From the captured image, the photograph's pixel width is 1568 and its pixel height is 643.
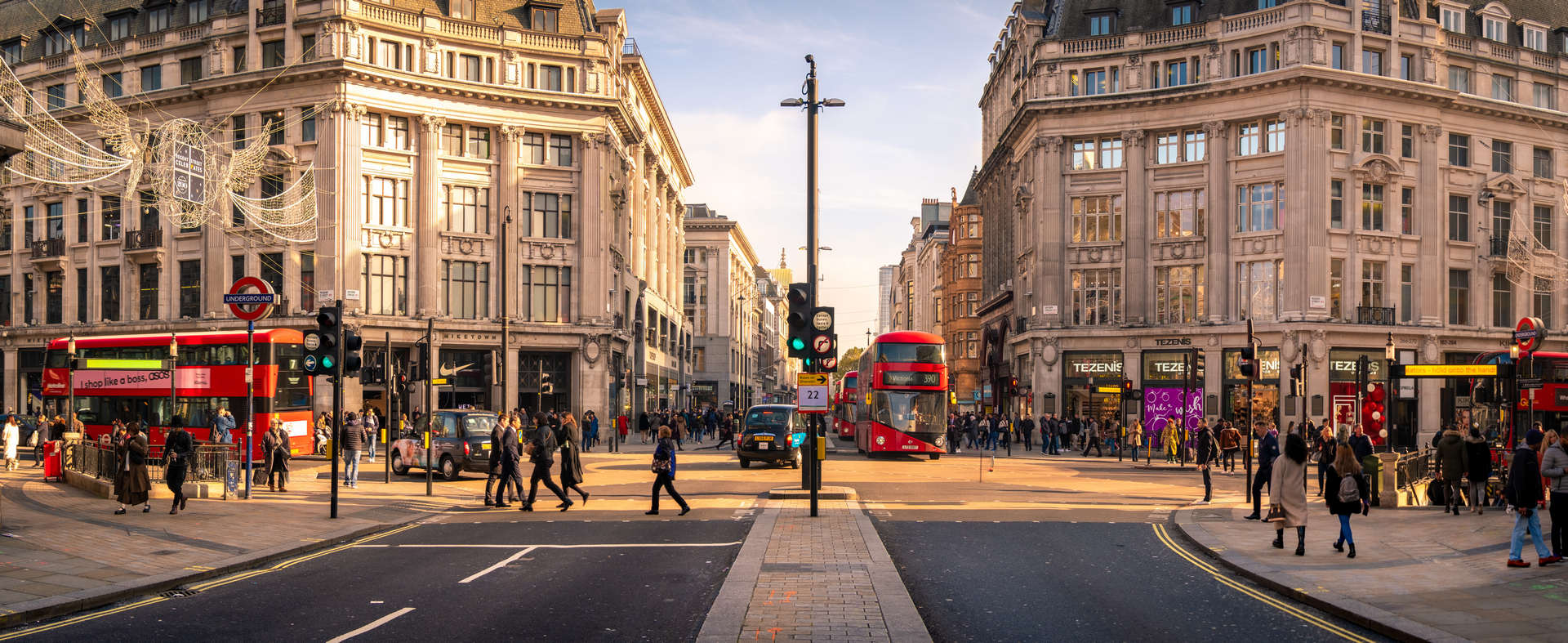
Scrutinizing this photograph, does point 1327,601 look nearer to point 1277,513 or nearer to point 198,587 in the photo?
point 1277,513

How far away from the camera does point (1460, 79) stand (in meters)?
53.0

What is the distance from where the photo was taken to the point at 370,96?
49.3m

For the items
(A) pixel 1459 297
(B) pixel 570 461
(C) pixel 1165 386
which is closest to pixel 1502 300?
(A) pixel 1459 297

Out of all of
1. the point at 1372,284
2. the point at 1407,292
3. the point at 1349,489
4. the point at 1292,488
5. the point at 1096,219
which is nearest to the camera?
the point at 1349,489

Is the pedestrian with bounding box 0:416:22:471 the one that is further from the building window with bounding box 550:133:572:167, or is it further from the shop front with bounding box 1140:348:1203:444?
the shop front with bounding box 1140:348:1203:444

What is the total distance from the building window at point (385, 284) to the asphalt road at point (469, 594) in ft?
116

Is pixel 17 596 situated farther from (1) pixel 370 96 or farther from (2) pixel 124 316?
(2) pixel 124 316

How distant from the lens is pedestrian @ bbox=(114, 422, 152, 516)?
737 inches

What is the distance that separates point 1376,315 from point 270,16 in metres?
49.1

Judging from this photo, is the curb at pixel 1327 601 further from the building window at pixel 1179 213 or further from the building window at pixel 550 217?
the building window at pixel 550 217

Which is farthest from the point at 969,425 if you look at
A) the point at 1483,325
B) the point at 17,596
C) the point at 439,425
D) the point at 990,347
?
the point at 17,596

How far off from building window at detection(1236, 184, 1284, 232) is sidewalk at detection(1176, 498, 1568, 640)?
33996 mm

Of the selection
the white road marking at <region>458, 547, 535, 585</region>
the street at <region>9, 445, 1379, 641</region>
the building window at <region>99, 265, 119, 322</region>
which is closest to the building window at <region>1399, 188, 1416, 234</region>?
the street at <region>9, 445, 1379, 641</region>

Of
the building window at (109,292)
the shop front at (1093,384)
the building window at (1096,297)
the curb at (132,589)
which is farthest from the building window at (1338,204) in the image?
the building window at (109,292)
